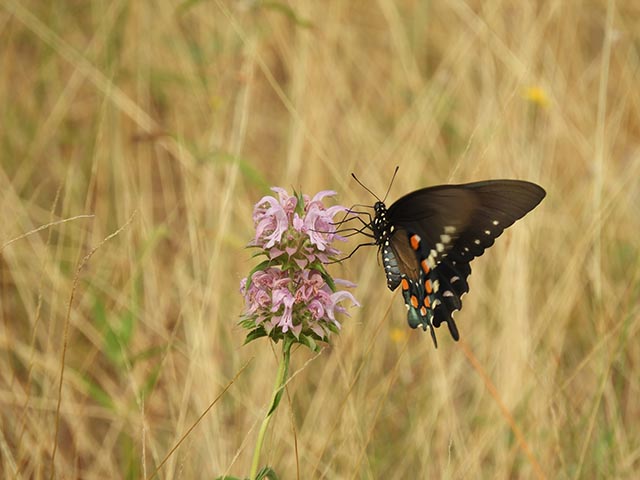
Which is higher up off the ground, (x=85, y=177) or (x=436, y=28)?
(x=436, y=28)

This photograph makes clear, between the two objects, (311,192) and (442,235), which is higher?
(311,192)

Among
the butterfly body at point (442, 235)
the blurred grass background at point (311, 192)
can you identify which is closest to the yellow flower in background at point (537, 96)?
the blurred grass background at point (311, 192)

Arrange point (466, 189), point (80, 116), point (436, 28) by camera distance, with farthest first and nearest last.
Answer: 1. point (436, 28)
2. point (80, 116)
3. point (466, 189)

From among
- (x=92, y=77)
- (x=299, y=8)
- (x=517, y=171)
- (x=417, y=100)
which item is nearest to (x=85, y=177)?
(x=92, y=77)

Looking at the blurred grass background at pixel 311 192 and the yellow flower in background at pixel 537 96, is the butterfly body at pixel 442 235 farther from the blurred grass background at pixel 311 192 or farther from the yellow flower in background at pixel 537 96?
the yellow flower in background at pixel 537 96

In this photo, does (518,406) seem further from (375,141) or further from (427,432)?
(375,141)

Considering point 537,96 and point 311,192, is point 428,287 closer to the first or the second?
point 311,192

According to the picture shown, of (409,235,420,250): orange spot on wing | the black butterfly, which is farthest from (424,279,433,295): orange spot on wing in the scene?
(409,235,420,250): orange spot on wing

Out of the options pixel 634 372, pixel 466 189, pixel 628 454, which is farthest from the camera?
pixel 634 372

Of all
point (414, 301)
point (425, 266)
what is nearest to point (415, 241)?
point (425, 266)
